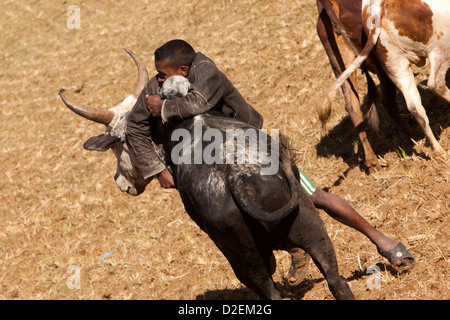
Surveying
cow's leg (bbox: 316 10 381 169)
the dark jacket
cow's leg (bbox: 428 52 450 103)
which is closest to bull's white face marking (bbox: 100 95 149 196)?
the dark jacket

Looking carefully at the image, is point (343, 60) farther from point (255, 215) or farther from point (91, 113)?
point (255, 215)

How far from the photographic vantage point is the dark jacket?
4.28 meters

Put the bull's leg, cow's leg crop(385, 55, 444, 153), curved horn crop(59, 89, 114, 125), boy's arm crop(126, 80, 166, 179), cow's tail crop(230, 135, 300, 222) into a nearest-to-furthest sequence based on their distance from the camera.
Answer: cow's tail crop(230, 135, 300, 222)
the bull's leg
boy's arm crop(126, 80, 166, 179)
curved horn crop(59, 89, 114, 125)
cow's leg crop(385, 55, 444, 153)

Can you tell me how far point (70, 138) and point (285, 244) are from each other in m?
7.96

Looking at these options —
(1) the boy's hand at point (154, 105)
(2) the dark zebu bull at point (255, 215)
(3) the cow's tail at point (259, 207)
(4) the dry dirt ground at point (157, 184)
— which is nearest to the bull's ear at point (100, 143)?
(1) the boy's hand at point (154, 105)

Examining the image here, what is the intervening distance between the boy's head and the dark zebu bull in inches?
23.6

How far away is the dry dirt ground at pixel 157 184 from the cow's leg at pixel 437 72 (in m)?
0.61

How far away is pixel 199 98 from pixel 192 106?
88mm

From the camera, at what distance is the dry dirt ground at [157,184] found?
5473mm

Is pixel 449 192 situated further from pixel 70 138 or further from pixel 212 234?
pixel 70 138

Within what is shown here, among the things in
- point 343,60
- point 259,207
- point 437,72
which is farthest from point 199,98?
point 343,60

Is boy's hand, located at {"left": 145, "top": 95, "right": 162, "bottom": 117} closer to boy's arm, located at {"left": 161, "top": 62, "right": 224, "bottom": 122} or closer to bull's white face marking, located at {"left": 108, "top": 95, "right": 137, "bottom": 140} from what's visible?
boy's arm, located at {"left": 161, "top": 62, "right": 224, "bottom": 122}

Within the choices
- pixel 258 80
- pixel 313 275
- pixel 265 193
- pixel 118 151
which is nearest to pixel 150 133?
pixel 118 151

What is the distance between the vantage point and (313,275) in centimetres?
533
